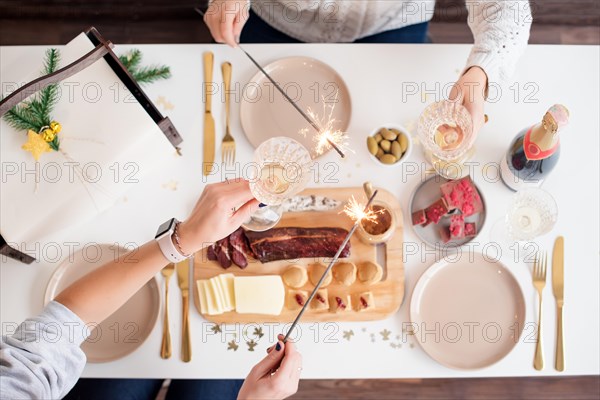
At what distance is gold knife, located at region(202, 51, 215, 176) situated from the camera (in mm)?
1309

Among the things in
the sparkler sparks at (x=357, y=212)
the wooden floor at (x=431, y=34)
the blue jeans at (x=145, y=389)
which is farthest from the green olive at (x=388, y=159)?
the wooden floor at (x=431, y=34)

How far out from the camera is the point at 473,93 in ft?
4.00

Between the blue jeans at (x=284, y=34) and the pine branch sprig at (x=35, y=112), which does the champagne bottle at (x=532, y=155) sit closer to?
the blue jeans at (x=284, y=34)

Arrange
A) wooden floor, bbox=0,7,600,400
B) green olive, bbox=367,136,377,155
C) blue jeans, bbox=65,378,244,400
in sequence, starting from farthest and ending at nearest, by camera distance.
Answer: wooden floor, bbox=0,7,600,400 < blue jeans, bbox=65,378,244,400 < green olive, bbox=367,136,377,155

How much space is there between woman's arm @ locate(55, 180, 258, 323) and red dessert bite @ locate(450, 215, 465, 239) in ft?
1.60

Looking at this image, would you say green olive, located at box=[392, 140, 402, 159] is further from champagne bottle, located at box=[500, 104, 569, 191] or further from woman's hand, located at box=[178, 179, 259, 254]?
woman's hand, located at box=[178, 179, 259, 254]

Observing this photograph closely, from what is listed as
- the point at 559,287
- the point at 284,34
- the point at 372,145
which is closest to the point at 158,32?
the point at 284,34

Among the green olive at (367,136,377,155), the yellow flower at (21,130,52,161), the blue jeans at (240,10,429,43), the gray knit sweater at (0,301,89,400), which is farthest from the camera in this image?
the blue jeans at (240,10,429,43)

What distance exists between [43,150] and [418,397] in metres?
1.55

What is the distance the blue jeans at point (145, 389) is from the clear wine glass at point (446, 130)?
847 mm

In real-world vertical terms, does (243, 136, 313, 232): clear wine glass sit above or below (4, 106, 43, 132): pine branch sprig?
below

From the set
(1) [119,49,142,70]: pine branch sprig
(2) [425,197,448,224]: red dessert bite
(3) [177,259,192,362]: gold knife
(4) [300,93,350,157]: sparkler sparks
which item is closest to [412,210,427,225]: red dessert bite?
(2) [425,197,448,224]: red dessert bite

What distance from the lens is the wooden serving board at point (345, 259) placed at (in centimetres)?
125

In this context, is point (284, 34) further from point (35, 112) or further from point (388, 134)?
point (35, 112)
